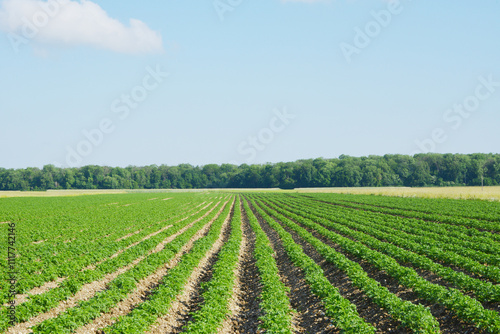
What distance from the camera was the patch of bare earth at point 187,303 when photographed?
9.26 meters

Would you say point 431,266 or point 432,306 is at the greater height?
point 431,266

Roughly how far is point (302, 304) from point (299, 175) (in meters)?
139

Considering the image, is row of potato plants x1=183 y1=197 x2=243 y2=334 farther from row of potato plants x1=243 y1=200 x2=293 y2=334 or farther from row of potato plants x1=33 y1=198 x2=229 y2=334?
row of potato plants x1=33 y1=198 x2=229 y2=334

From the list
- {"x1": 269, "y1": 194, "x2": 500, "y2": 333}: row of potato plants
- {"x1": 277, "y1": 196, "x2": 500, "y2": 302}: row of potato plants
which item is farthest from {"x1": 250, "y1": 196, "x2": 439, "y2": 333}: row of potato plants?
{"x1": 277, "y1": 196, "x2": 500, "y2": 302}: row of potato plants

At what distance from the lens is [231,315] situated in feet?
33.7

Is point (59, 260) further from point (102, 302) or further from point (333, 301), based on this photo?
point (333, 301)

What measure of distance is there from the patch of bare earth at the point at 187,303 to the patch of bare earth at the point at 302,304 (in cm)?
295

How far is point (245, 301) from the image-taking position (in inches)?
458

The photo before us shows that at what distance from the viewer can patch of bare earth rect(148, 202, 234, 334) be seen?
9.26m

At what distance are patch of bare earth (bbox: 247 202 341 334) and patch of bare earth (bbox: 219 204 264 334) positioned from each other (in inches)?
43.8

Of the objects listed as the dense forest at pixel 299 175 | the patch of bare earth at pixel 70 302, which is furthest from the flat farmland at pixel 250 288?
the dense forest at pixel 299 175

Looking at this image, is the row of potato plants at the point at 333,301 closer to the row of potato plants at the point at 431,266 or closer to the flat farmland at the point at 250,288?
the flat farmland at the point at 250,288

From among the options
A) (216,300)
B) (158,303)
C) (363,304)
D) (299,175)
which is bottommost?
(363,304)

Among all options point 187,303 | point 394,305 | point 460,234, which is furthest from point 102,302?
point 460,234
